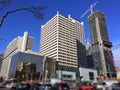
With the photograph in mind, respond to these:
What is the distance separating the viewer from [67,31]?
606 feet

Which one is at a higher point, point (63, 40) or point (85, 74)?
point (63, 40)

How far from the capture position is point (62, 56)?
539 ft

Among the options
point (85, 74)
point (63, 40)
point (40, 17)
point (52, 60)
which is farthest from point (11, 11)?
point (63, 40)

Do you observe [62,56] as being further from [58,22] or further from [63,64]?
[58,22]

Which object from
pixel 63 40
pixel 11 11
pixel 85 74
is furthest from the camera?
pixel 63 40

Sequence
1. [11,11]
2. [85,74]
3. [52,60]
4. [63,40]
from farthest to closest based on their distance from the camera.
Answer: [63,40] < [52,60] < [85,74] < [11,11]

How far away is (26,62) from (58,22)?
2106 inches

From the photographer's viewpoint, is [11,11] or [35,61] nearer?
[11,11]

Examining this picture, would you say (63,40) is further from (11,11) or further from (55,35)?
(11,11)

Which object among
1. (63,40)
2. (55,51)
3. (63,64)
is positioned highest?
(63,40)

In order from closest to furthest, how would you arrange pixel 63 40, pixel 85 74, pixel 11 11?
pixel 11 11
pixel 85 74
pixel 63 40

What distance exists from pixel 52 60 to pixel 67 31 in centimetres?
4644

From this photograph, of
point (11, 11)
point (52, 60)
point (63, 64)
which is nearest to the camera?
point (11, 11)

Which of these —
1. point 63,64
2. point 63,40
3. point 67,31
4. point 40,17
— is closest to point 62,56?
point 63,64
